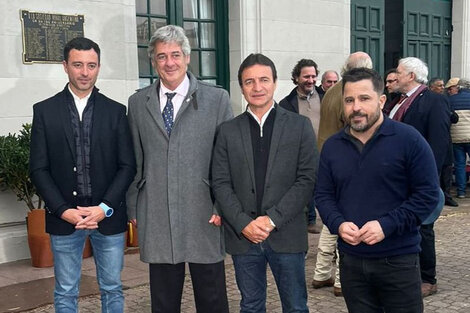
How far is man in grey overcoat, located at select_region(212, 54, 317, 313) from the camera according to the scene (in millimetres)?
3477

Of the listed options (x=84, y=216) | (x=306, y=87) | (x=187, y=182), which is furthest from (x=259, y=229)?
(x=306, y=87)

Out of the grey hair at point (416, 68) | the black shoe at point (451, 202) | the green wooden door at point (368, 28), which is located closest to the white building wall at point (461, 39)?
the green wooden door at point (368, 28)

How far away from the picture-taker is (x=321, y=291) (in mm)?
5254

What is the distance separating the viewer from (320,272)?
5.29m

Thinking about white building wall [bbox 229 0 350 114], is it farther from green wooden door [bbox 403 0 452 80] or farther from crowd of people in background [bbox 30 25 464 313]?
crowd of people in background [bbox 30 25 464 313]

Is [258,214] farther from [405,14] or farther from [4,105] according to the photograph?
[405,14]

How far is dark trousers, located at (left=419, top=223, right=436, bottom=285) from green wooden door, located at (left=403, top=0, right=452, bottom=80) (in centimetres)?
799

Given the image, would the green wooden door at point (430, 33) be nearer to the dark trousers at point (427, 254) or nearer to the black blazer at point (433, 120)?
the black blazer at point (433, 120)

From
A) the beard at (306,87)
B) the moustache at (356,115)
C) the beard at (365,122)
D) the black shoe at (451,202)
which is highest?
the beard at (306,87)

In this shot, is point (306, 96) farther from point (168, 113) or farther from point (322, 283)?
point (168, 113)

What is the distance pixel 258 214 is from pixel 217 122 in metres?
0.64

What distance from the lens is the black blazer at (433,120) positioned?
4953mm

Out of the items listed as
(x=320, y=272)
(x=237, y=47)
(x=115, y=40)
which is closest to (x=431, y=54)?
(x=237, y=47)

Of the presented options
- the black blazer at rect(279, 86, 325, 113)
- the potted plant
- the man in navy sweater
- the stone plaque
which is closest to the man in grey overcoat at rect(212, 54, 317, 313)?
the man in navy sweater
